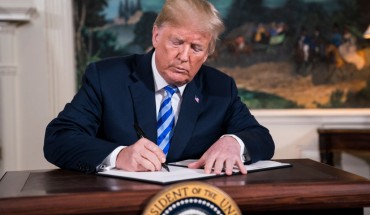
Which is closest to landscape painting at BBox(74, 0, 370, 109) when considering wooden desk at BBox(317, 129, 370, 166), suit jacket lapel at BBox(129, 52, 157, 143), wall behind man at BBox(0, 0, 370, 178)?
wall behind man at BBox(0, 0, 370, 178)

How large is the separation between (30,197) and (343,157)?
485cm

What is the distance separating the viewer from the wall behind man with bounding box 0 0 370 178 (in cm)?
556

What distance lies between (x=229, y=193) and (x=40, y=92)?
435 cm

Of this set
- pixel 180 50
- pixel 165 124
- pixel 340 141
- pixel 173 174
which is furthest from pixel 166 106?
pixel 340 141

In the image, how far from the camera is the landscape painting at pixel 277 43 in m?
5.89

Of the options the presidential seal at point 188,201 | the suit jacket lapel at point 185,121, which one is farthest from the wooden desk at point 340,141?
the presidential seal at point 188,201

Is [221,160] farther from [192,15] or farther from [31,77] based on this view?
[31,77]

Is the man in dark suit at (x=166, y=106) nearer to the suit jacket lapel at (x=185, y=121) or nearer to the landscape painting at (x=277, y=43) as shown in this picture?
the suit jacket lapel at (x=185, y=121)

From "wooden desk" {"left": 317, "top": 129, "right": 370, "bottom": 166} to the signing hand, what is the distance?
11.0ft

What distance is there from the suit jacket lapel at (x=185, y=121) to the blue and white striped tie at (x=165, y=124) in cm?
4

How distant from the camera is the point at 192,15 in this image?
93.8 inches

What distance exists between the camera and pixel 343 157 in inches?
234

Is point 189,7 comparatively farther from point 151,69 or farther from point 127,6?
point 127,6

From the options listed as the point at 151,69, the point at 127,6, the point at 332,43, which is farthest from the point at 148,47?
the point at 151,69
